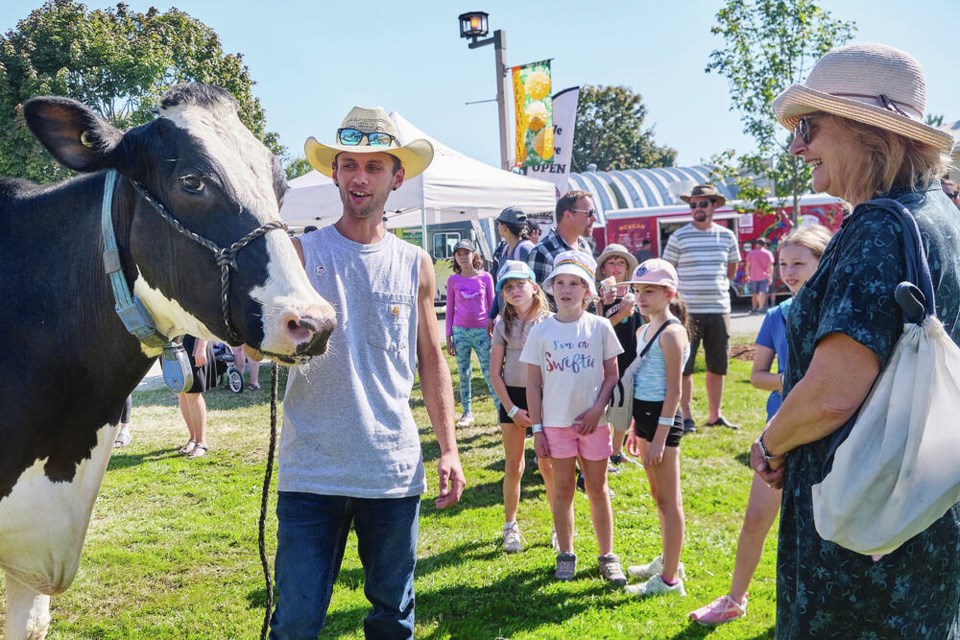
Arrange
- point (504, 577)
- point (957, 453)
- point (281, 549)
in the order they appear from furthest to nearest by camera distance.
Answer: point (504, 577)
point (281, 549)
point (957, 453)

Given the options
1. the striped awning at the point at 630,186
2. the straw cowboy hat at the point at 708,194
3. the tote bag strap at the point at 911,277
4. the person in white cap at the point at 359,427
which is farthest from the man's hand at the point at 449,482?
the striped awning at the point at 630,186

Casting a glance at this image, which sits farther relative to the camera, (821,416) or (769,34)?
(769,34)

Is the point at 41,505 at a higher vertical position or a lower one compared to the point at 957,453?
lower

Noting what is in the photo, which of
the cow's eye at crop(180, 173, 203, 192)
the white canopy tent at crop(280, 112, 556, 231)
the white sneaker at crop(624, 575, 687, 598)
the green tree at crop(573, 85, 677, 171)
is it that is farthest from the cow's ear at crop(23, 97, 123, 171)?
the green tree at crop(573, 85, 677, 171)

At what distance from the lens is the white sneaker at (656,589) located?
3959 mm

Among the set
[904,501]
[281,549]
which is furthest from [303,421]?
[904,501]

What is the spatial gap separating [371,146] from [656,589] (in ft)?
9.49

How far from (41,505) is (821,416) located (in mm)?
2262

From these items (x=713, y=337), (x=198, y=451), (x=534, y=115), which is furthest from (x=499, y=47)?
(x=198, y=451)

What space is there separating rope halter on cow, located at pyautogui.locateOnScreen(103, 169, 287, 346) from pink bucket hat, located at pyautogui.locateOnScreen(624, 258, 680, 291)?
2.56m

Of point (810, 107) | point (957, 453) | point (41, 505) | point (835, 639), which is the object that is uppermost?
point (810, 107)

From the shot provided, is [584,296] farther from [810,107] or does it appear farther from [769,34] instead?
[769,34]

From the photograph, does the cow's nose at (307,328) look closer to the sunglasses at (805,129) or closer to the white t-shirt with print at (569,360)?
the sunglasses at (805,129)

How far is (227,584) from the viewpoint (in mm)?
4375
